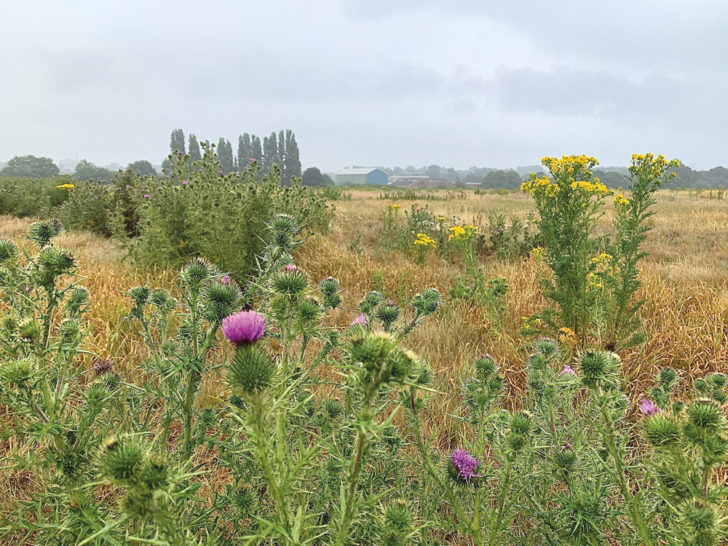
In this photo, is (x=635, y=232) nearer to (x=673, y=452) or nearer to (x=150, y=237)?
(x=673, y=452)

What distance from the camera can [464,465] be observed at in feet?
4.69

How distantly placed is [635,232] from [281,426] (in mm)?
3310

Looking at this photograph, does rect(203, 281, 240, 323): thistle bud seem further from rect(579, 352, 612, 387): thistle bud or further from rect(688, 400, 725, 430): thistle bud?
rect(688, 400, 725, 430): thistle bud

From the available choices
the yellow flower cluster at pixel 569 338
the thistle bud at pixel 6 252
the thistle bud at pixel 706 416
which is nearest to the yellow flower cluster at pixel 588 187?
the yellow flower cluster at pixel 569 338

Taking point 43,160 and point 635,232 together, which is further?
point 43,160

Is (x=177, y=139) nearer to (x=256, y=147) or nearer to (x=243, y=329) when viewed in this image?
(x=256, y=147)

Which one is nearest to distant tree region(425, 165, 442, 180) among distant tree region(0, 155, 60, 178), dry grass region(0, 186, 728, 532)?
distant tree region(0, 155, 60, 178)

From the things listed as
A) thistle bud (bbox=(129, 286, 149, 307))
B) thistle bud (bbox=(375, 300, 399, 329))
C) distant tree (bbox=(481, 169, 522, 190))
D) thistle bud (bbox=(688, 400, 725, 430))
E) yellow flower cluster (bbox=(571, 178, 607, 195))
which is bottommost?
thistle bud (bbox=(688, 400, 725, 430))

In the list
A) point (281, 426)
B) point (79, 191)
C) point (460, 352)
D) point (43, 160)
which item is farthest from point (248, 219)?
point (43, 160)

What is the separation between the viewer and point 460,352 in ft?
11.2

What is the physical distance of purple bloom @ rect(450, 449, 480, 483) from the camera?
1.40 m

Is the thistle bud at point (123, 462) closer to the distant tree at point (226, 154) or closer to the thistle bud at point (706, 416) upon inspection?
the thistle bud at point (706, 416)

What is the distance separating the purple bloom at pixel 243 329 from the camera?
3.41ft

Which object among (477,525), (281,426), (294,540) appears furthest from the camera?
(477,525)
